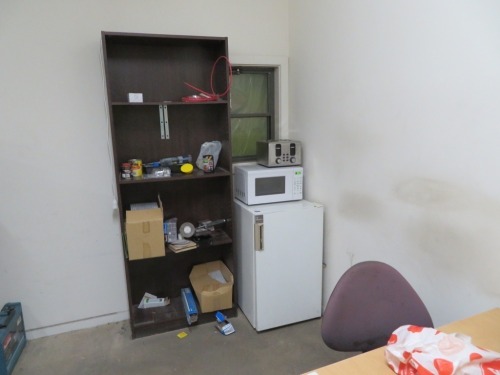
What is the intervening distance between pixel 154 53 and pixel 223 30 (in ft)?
1.81

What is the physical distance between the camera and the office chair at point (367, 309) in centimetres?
135

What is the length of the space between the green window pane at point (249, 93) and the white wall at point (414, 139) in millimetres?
520

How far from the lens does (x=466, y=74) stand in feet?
4.77

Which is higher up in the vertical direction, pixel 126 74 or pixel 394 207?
pixel 126 74

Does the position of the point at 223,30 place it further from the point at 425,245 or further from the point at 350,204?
the point at 425,245

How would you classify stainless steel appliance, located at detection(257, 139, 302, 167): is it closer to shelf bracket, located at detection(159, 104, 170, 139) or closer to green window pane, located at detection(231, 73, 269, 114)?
green window pane, located at detection(231, 73, 269, 114)

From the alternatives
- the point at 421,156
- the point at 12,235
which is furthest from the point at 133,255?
the point at 421,156

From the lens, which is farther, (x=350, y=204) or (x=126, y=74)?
(x=126, y=74)

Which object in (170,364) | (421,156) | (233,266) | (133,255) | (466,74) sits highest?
(466,74)

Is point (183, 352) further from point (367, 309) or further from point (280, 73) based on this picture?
point (280, 73)

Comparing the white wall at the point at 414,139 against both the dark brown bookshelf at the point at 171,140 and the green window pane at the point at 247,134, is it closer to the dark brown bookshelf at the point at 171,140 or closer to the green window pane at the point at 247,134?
the green window pane at the point at 247,134

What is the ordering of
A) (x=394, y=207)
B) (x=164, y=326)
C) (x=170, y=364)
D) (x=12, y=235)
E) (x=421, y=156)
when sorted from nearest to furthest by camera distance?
(x=421, y=156)
(x=394, y=207)
(x=170, y=364)
(x=12, y=235)
(x=164, y=326)

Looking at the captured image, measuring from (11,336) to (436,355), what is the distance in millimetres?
2408

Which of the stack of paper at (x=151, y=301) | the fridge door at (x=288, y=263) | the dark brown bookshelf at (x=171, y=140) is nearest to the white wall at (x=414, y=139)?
the fridge door at (x=288, y=263)
